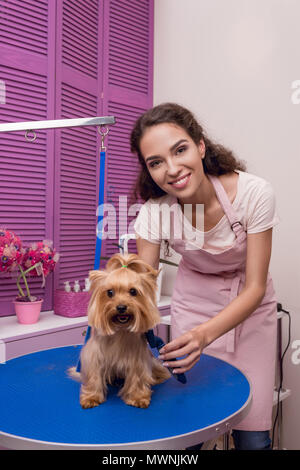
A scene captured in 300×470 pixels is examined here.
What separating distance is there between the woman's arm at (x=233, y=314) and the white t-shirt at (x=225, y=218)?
59 millimetres

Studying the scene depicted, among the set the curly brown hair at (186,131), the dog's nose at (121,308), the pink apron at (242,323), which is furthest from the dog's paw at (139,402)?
the curly brown hair at (186,131)

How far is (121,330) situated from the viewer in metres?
1.05

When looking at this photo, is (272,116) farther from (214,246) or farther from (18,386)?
(18,386)

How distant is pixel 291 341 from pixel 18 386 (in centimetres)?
170

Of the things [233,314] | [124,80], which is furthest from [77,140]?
[233,314]

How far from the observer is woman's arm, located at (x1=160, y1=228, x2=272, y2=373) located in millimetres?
1078

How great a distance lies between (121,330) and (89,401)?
0.19 meters

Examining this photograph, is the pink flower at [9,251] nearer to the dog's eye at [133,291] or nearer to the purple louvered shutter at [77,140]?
the purple louvered shutter at [77,140]

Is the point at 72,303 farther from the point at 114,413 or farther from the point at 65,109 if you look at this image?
the point at 114,413

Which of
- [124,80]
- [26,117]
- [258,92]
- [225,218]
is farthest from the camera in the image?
[124,80]

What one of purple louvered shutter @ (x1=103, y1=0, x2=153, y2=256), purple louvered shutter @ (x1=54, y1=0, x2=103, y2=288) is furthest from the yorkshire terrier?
purple louvered shutter @ (x1=103, y1=0, x2=153, y2=256)

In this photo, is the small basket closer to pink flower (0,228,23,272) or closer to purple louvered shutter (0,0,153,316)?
purple louvered shutter (0,0,153,316)

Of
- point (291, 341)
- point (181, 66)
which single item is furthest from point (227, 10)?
point (291, 341)

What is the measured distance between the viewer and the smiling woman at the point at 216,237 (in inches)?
51.3
